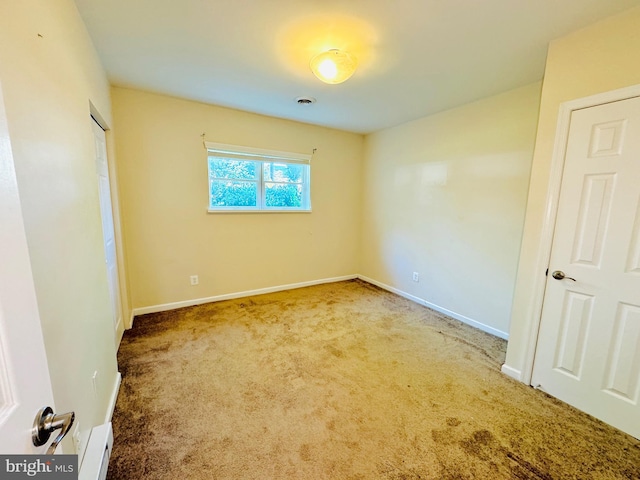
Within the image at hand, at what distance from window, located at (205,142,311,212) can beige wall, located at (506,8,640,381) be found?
9.07 feet

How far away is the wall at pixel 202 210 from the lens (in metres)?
2.94

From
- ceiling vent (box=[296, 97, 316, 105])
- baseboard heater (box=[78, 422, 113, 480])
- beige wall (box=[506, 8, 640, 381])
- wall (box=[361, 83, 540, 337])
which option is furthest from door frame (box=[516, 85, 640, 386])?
baseboard heater (box=[78, 422, 113, 480])

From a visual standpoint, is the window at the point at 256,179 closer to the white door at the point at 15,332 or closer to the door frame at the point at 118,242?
the door frame at the point at 118,242

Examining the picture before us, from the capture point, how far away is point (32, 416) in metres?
0.52

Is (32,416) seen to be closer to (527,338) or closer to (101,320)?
(101,320)

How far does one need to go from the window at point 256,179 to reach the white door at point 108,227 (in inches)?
41.2

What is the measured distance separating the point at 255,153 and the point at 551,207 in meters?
3.14

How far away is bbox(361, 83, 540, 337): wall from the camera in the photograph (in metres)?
2.63

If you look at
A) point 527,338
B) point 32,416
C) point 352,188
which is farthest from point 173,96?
point 527,338

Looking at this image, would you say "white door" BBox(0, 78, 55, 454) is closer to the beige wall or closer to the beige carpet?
the beige carpet

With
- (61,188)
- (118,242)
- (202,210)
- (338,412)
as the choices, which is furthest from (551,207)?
(118,242)

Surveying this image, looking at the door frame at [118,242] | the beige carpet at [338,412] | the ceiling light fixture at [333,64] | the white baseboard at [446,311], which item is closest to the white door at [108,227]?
the door frame at [118,242]

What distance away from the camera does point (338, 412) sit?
1757 millimetres

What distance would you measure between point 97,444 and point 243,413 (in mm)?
747
